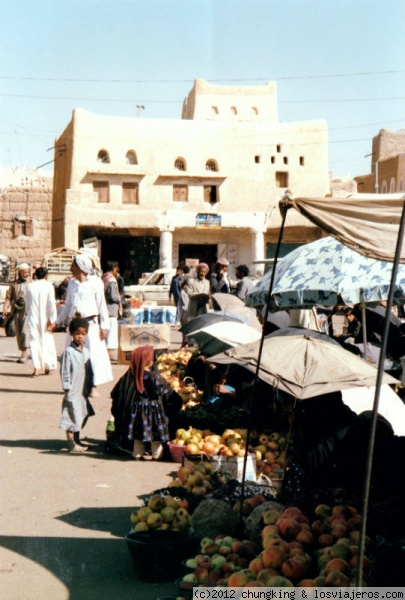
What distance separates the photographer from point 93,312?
10789mm

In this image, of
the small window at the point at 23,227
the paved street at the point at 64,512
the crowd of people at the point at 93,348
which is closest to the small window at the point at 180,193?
the small window at the point at 23,227

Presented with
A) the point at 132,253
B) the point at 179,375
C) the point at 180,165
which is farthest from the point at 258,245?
the point at 179,375

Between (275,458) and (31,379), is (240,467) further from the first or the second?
(31,379)

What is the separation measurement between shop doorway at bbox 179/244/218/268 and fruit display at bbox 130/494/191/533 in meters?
36.6

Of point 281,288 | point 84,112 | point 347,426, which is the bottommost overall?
point 347,426

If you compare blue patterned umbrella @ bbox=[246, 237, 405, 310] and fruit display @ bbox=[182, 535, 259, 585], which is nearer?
fruit display @ bbox=[182, 535, 259, 585]

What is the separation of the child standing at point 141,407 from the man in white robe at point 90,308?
2.41 meters

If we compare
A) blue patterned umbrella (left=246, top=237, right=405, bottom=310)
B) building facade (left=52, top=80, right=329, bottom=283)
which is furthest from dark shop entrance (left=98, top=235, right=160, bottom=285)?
blue patterned umbrella (left=246, top=237, right=405, bottom=310)

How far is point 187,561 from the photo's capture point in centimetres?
462

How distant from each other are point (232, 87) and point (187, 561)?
139 feet

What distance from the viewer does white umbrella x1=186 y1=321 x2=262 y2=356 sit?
8.97 meters

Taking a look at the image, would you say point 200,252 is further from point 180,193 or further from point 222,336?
point 222,336

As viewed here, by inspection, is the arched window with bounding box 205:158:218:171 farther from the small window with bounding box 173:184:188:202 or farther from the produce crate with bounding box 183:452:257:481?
the produce crate with bounding box 183:452:257:481

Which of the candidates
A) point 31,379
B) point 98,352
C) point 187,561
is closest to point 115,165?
point 31,379
